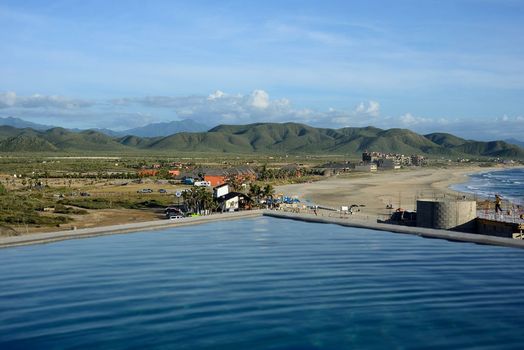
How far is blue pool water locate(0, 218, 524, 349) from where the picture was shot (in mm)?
11398

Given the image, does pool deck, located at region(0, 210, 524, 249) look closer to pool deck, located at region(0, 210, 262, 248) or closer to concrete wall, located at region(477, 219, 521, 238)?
pool deck, located at region(0, 210, 262, 248)

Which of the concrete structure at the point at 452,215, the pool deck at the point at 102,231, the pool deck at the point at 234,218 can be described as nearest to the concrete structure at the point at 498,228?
the concrete structure at the point at 452,215

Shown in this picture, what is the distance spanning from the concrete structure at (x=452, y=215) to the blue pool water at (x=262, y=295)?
667cm

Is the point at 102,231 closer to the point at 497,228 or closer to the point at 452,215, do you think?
the point at 452,215

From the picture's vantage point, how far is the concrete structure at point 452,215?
28.6 metres

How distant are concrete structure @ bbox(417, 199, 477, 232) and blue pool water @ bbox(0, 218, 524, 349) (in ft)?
21.9

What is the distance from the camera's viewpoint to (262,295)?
14211mm

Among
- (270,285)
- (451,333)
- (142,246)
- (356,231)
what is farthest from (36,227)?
(451,333)

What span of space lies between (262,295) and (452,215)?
1737 centimetres

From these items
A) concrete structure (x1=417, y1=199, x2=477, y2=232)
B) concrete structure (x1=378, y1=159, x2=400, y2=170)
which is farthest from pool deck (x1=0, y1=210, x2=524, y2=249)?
concrete structure (x1=378, y1=159, x2=400, y2=170)

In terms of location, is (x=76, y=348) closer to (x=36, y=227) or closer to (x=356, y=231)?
(x=356, y=231)

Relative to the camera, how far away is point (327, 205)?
53.8m

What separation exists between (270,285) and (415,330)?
181 inches

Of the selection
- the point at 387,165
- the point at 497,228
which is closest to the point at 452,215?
the point at 497,228
